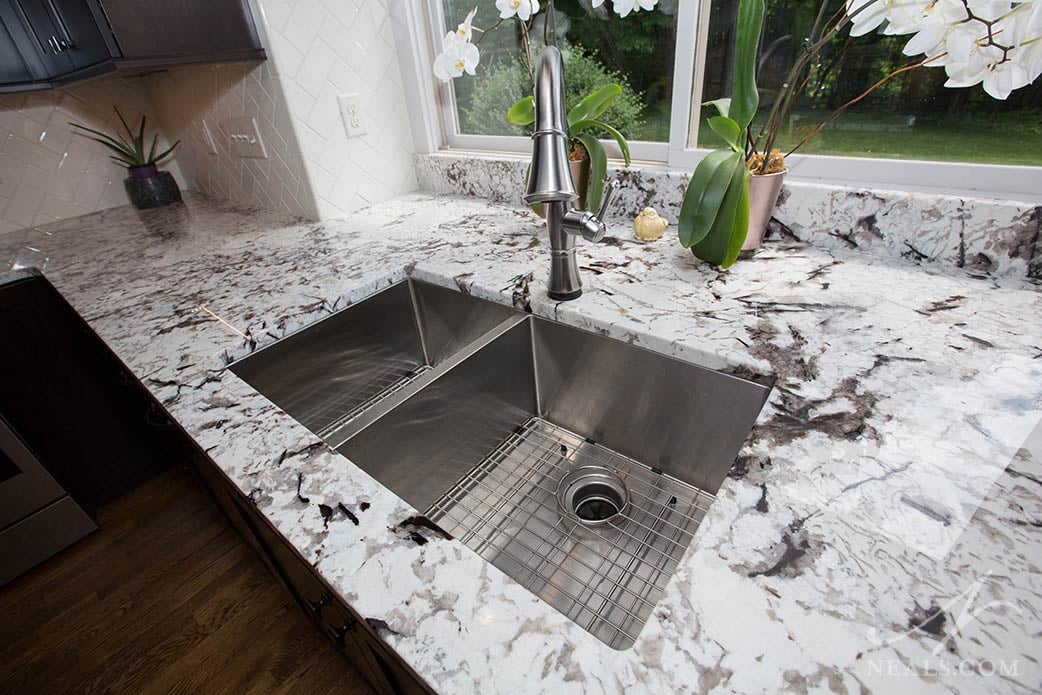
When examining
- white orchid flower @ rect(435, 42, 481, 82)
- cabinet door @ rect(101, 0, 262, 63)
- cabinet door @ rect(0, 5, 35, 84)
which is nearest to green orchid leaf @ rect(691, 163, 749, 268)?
white orchid flower @ rect(435, 42, 481, 82)

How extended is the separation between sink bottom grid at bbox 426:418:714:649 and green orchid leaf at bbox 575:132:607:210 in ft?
1.66

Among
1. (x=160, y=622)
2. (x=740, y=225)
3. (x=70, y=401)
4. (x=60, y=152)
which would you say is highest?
(x=60, y=152)

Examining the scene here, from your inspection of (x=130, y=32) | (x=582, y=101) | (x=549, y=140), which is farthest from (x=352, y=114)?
(x=549, y=140)

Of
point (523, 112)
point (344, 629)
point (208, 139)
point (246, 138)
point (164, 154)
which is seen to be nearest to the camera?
point (344, 629)

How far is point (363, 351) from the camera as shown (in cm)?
104

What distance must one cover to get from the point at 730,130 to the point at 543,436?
629 mm

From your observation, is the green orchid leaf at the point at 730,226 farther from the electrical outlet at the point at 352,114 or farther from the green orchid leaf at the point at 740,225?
Result: the electrical outlet at the point at 352,114

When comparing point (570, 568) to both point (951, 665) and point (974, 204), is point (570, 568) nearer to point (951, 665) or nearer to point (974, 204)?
point (951, 665)

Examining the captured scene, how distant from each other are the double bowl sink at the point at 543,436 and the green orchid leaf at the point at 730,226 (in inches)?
9.5

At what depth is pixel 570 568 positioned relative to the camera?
0.71m

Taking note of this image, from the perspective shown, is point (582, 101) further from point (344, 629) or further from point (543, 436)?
point (344, 629)

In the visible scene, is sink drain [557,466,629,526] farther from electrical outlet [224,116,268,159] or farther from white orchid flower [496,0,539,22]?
electrical outlet [224,116,268,159]

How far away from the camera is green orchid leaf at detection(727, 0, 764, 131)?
707 mm

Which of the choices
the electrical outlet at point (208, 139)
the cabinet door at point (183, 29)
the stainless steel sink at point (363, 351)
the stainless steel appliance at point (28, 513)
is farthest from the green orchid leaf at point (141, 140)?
the stainless steel sink at point (363, 351)
